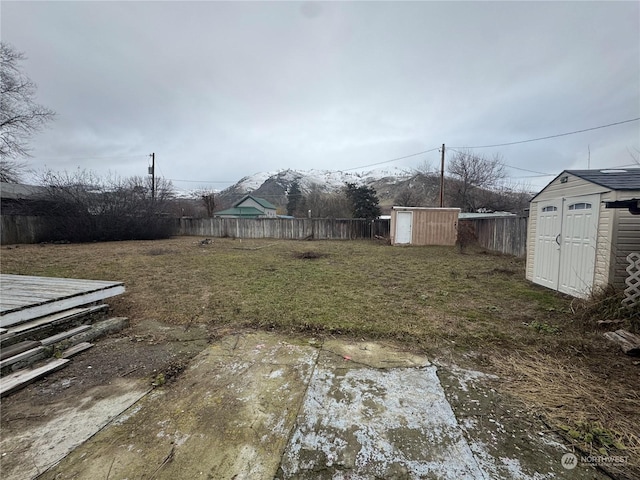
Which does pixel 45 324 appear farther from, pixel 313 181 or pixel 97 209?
pixel 313 181

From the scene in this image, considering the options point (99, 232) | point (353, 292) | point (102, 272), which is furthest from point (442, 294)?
point (99, 232)

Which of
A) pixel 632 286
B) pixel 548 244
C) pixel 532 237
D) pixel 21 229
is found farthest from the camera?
pixel 21 229

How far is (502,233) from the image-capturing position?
397 inches

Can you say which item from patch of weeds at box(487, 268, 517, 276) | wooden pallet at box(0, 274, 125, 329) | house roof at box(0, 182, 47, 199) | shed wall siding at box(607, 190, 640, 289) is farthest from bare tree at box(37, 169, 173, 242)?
shed wall siding at box(607, 190, 640, 289)

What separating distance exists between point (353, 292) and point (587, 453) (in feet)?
10.9

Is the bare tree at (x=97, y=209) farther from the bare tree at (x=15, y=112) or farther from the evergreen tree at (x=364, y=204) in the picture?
the evergreen tree at (x=364, y=204)

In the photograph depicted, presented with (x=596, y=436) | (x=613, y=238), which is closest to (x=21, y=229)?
(x=596, y=436)

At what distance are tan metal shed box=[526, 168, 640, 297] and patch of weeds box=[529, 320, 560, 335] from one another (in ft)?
4.41

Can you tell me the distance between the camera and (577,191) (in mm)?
4363

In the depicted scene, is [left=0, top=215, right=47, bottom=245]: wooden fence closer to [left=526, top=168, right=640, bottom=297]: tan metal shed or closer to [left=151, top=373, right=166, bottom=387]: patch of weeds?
[left=151, top=373, right=166, bottom=387]: patch of weeds

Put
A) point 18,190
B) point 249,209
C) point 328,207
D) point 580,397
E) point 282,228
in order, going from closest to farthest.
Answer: point 580,397
point 18,190
point 282,228
point 328,207
point 249,209

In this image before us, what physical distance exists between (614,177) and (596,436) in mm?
4597

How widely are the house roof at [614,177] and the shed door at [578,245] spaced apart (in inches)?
9.7

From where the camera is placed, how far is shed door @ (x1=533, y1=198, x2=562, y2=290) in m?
4.80
